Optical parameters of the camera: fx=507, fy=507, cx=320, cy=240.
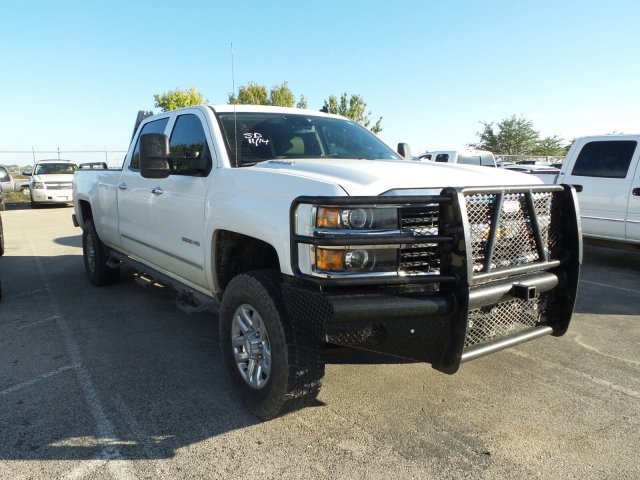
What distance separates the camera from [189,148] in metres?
4.11

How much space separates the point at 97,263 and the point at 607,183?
718 cm

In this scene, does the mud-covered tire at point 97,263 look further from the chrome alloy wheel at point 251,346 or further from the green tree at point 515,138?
the green tree at point 515,138

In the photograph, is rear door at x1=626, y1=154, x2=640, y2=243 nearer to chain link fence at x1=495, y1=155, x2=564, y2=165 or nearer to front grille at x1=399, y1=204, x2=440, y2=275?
front grille at x1=399, y1=204, x2=440, y2=275

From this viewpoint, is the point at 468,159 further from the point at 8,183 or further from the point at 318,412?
the point at 8,183

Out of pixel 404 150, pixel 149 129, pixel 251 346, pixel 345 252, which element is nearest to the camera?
pixel 345 252

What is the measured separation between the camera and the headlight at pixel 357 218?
2.52 metres

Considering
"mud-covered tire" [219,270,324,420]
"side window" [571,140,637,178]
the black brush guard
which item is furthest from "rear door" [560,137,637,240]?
"mud-covered tire" [219,270,324,420]

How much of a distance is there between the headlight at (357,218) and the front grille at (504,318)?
69 centimetres

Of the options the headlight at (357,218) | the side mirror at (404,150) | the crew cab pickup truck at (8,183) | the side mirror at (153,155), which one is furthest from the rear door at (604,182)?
the crew cab pickup truck at (8,183)

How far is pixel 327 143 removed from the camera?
13.8 ft

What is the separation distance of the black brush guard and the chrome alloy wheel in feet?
1.48

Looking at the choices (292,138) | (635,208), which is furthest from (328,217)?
(635,208)

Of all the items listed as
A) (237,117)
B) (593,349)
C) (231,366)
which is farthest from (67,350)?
(593,349)

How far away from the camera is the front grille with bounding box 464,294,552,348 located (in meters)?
2.80
